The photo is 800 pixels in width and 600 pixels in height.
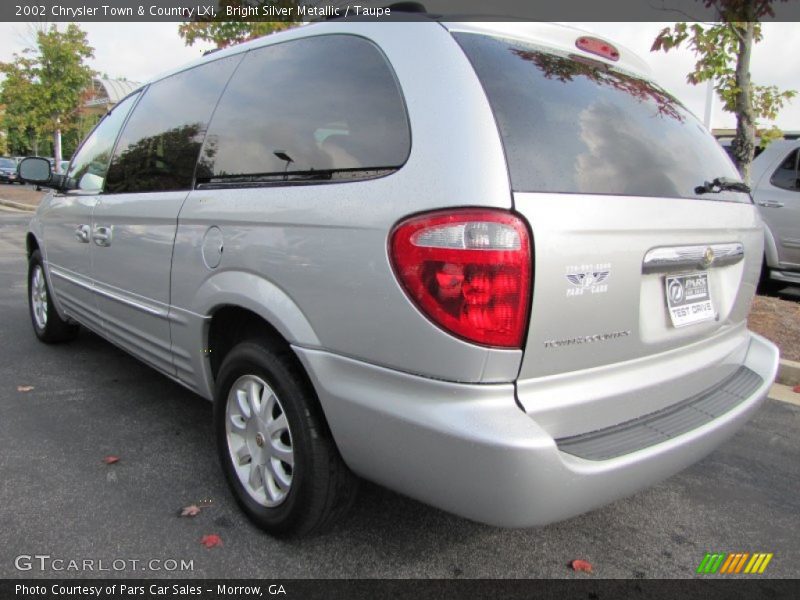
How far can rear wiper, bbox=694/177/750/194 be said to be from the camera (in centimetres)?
220

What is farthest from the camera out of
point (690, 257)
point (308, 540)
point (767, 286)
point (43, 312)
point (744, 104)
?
point (767, 286)

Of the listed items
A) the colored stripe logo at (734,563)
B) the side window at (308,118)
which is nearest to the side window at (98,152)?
the side window at (308,118)

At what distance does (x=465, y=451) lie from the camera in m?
1.62

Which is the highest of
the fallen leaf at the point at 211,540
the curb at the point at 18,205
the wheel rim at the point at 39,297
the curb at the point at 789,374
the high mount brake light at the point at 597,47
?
the high mount brake light at the point at 597,47

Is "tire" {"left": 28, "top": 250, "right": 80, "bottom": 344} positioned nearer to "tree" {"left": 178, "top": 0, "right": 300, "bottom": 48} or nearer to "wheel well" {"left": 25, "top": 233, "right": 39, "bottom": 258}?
"wheel well" {"left": 25, "top": 233, "right": 39, "bottom": 258}

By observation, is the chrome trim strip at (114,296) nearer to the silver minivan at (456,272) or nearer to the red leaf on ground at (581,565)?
the silver minivan at (456,272)

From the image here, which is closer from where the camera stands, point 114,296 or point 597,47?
point 597,47

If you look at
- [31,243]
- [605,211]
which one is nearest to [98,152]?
[31,243]

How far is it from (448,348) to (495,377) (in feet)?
0.49

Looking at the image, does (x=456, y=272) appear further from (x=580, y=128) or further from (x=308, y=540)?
(x=308, y=540)

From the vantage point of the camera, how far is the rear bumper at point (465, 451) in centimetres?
160

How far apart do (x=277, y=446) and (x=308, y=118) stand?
1.19 meters

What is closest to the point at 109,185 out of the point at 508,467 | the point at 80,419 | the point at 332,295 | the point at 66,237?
the point at 66,237
